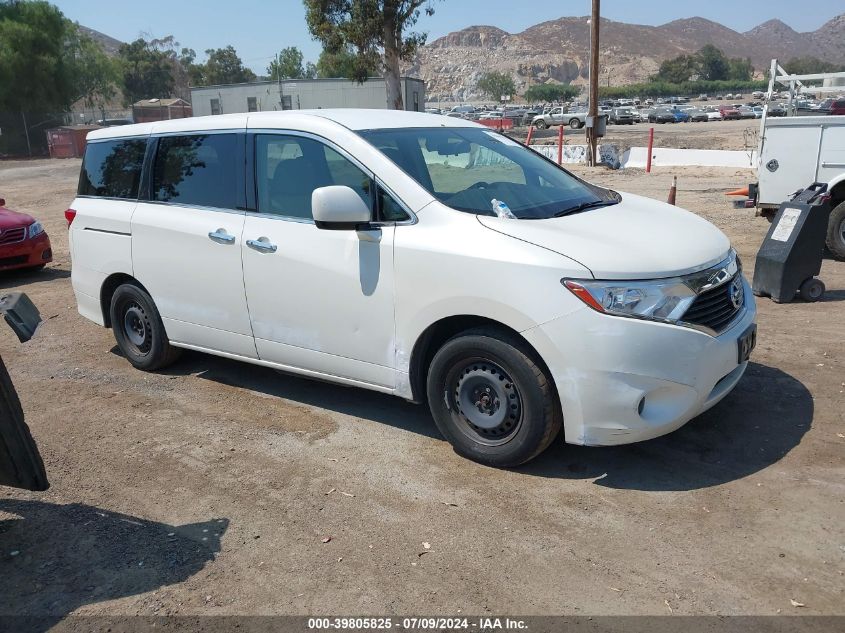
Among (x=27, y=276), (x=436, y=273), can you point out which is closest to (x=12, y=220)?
(x=27, y=276)

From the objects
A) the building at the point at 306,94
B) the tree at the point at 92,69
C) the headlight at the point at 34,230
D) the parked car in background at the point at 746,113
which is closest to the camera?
the headlight at the point at 34,230

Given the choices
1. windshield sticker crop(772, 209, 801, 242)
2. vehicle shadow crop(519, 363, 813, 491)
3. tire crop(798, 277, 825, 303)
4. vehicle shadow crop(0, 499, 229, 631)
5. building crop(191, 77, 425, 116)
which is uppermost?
building crop(191, 77, 425, 116)

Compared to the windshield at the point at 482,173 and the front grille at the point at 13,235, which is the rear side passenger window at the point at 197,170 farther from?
the front grille at the point at 13,235

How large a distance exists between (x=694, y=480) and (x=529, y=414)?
3.18ft

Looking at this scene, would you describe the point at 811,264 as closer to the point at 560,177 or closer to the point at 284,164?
the point at 560,177

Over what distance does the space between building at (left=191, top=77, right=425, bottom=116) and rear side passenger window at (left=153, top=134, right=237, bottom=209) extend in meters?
48.5

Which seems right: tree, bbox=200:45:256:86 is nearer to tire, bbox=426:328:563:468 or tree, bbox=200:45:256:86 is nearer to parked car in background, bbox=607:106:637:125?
parked car in background, bbox=607:106:637:125

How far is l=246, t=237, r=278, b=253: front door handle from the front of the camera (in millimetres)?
4715

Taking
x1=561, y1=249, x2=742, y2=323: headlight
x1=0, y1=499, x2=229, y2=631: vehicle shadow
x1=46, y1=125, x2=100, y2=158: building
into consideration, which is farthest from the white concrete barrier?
x1=46, y1=125, x2=100, y2=158: building

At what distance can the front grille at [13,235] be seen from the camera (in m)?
9.89

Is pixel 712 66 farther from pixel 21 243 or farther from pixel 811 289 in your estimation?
pixel 21 243

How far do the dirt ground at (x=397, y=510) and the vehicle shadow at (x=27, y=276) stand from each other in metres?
5.05

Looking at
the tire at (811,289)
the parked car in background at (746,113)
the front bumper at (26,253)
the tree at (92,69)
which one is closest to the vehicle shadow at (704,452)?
the tire at (811,289)

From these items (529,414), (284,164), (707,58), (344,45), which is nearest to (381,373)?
(529,414)
